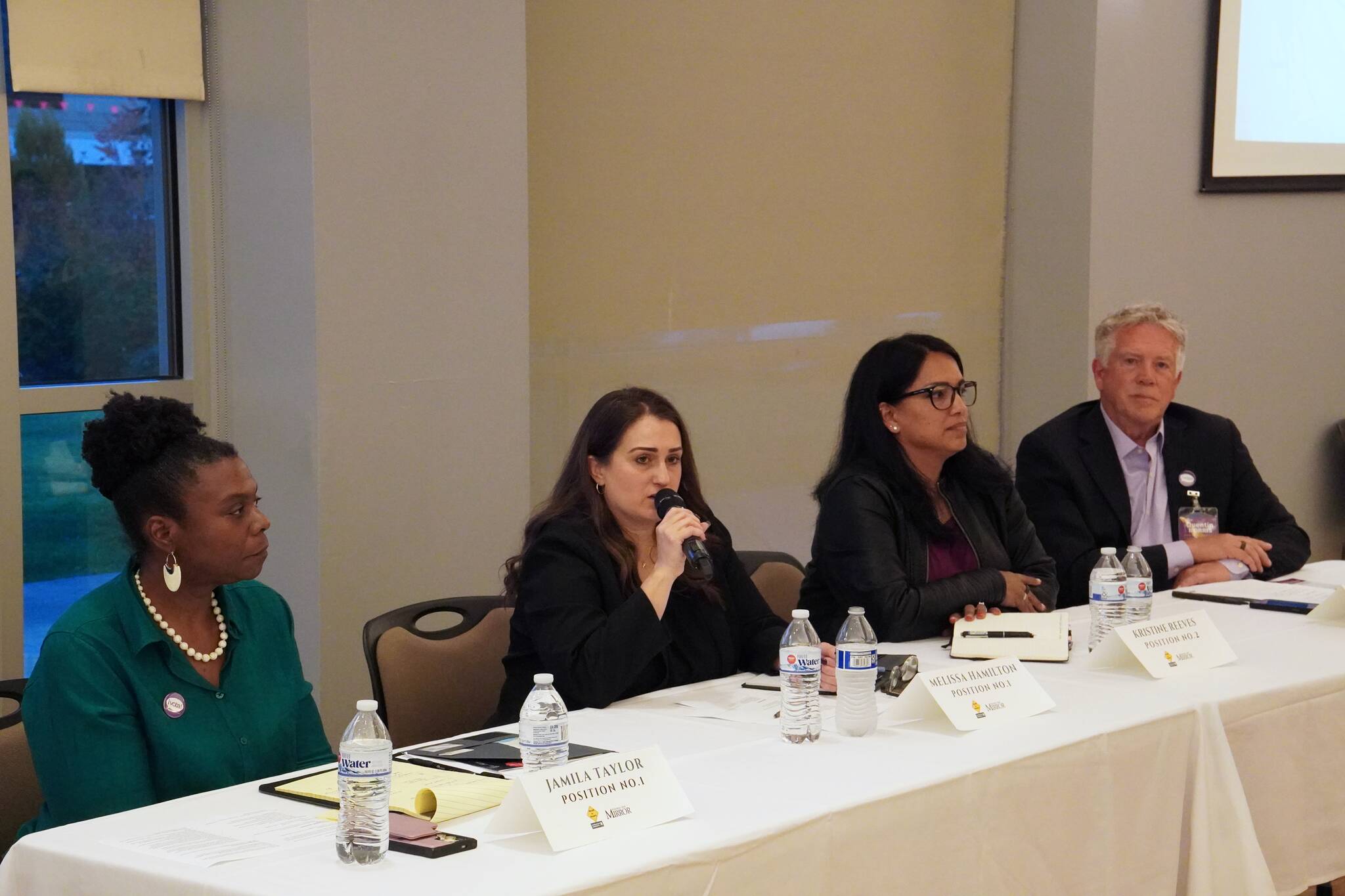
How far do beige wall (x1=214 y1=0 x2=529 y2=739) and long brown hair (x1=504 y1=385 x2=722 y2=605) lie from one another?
1.00 metres

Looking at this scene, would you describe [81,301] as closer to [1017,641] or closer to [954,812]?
[1017,641]

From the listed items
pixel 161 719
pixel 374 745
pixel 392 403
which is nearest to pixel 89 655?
pixel 161 719

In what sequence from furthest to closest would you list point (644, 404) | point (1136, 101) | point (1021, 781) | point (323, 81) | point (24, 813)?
point (1136, 101), point (323, 81), point (644, 404), point (24, 813), point (1021, 781)

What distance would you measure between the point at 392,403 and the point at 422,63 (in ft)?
2.81

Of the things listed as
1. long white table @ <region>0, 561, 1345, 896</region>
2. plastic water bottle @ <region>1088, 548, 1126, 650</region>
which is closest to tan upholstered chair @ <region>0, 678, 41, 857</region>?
long white table @ <region>0, 561, 1345, 896</region>

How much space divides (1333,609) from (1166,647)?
664 millimetres

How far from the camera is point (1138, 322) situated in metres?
3.82

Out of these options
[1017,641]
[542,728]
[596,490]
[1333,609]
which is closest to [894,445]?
[1017,641]

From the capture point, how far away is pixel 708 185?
15.8 feet

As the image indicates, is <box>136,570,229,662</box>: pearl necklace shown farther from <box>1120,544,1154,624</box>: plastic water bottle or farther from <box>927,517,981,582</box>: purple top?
<box>1120,544,1154,624</box>: plastic water bottle

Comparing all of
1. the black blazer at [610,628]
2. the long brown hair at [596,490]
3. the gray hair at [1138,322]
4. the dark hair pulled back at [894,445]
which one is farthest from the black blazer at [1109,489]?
the long brown hair at [596,490]

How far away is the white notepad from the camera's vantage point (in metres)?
2.69

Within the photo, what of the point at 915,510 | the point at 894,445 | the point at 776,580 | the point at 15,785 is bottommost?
the point at 15,785

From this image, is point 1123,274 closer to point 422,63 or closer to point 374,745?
point 422,63
